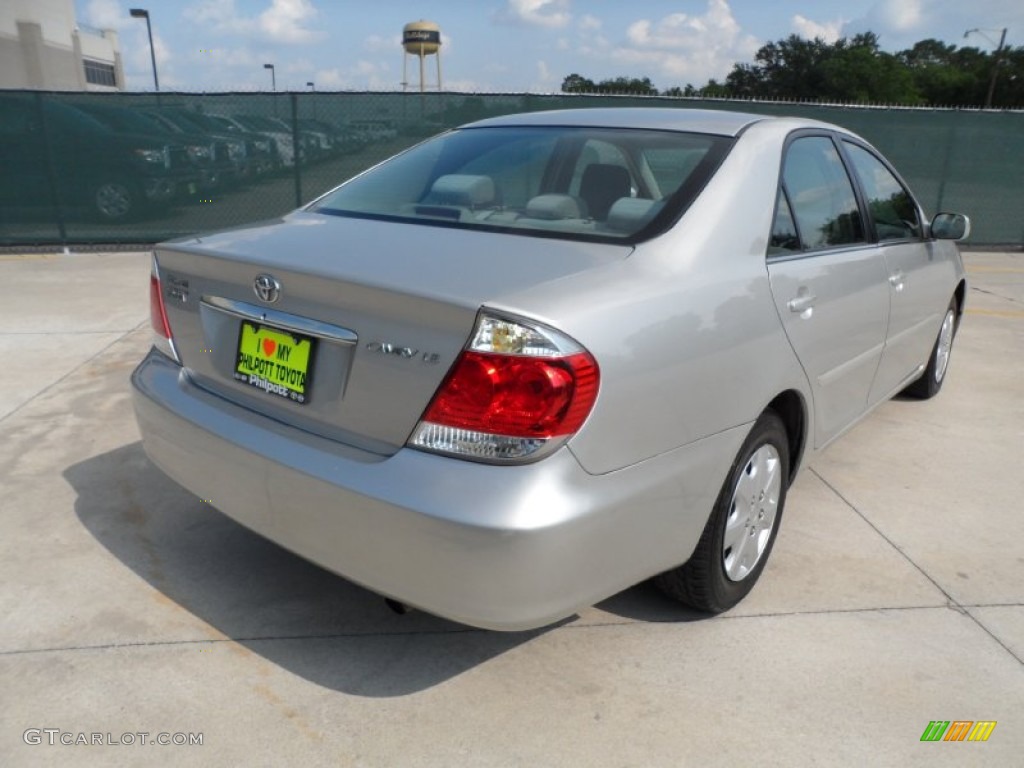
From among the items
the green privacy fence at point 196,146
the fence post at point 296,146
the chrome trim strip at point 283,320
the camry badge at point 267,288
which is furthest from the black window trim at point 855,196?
the fence post at point 296,146

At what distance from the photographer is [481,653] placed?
2.54m

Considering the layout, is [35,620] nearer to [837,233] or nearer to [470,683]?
[470,683]

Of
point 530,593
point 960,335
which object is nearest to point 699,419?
point 530,593

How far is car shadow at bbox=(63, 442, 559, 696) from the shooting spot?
246 centimetres

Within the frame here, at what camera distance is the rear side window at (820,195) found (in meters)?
2.96

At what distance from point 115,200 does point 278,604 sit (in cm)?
870

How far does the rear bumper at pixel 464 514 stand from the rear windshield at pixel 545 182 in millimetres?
756

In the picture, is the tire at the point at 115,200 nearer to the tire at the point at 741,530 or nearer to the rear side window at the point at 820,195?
the rear side window at the point at 820,195

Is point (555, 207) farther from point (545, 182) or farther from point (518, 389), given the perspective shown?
point (518, 389)

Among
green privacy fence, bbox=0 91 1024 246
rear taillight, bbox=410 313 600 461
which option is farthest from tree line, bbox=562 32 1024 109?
rear taillight, bbox=410 313 600 461

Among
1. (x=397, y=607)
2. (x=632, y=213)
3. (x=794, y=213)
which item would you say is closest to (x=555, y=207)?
(x=632, y=213)

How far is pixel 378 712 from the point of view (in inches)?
89.0

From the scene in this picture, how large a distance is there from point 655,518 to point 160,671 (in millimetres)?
1470

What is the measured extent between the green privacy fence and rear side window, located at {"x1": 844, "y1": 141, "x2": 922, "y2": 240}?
616 centimetres
